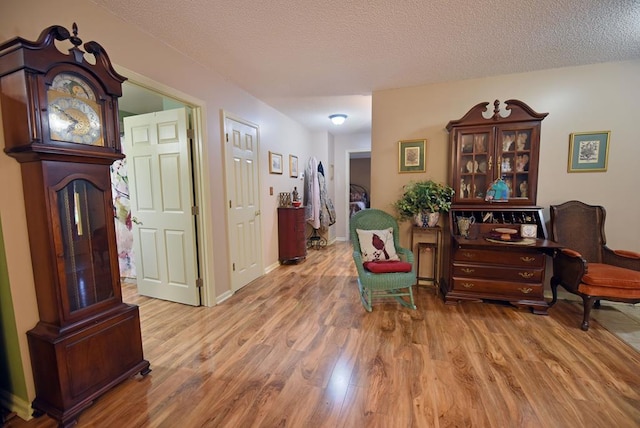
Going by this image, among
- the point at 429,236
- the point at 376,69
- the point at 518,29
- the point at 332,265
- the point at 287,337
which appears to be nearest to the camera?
the point at 518,29

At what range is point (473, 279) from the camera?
263cm

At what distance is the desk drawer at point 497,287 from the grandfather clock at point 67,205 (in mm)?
2873

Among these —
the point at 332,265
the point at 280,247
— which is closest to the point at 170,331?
the point at 280,247

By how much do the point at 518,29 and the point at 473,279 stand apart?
2.19 meters

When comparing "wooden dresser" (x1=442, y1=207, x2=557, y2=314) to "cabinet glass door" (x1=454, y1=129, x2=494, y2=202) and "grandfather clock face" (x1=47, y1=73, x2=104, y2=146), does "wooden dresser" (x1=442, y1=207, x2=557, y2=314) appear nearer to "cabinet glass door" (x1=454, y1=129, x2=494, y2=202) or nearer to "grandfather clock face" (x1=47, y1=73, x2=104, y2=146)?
"cabinet glass door" (x1=454, y1=129, x2=494, y2=202)

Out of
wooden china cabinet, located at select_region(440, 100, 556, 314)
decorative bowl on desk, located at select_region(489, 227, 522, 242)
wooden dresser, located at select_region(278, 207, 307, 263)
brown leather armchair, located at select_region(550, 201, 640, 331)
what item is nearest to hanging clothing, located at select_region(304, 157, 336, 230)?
wooden dresser, located at select_region(278, 207, 307, 263)

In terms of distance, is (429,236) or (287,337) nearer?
(287,337)

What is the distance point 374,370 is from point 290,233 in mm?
2707

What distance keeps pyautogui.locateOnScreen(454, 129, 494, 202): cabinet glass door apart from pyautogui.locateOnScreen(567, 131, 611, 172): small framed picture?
33.7 inches

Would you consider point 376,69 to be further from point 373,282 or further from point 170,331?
point 170,331

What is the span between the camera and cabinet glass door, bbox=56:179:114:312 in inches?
54.1

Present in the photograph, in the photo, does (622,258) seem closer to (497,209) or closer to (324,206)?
(497,209)

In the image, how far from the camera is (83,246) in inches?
57.8

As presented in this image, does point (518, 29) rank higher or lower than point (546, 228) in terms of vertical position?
higher
